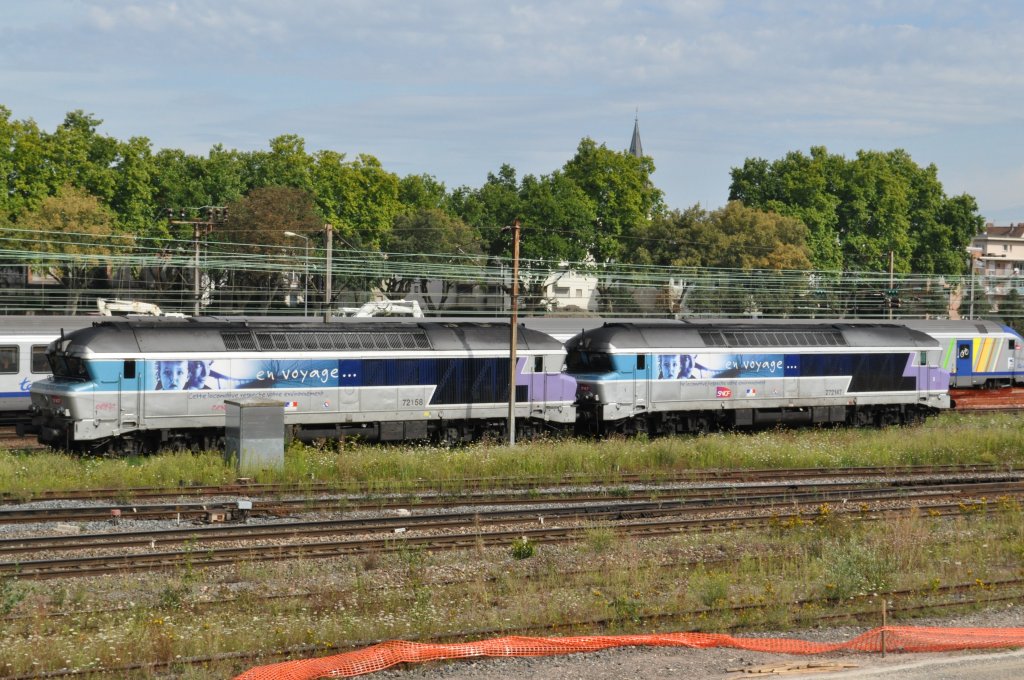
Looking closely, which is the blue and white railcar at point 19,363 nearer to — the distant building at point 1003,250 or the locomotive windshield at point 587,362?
the locomotive windshield at point 587,362

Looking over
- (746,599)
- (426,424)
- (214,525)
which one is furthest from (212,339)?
(746,599)

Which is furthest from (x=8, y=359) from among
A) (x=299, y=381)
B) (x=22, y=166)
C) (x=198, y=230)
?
(x=22, y=166)

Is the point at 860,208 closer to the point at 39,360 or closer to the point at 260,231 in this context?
the point at 260,231

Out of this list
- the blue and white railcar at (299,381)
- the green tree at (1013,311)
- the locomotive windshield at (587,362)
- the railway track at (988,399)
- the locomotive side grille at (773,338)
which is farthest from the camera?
the green tree at (1013,311)

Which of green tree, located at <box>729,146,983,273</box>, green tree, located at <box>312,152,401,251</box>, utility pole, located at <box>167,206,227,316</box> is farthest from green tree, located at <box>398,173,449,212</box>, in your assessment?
green tree, located at <box>729,146,983,273</box>

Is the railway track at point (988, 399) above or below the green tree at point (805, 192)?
below

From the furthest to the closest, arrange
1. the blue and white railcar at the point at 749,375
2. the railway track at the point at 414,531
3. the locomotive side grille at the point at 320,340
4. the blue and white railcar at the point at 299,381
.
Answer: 1. the blue and white railcar at the point at 749,375
2. the locomotive side grille at the point at 320,340
3. the blue and white railcar at the point at 299,381
4. the railway track at the point at 414,531

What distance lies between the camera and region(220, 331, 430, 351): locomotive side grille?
2788 centimetres

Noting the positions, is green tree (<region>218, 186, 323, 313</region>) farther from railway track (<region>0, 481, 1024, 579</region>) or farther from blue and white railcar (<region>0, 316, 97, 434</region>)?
railway track (<region>0, 481, 1024, 579</region>)

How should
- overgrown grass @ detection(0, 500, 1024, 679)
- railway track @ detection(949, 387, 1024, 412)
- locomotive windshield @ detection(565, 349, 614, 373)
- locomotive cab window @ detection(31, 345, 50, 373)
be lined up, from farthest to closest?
railway track @ detection(949, 387, 1024, 412)
locomotive windshield @ detection(565, 349, 614, 373)
locomotive cab window @ detection(31, 345, 50, 373)
overgrown grass @ detection(0, 500, 1024, 679)

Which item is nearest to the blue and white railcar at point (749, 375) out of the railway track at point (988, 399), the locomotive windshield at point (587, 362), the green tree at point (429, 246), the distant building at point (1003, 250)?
the locomotive windshield at point (587, 362)

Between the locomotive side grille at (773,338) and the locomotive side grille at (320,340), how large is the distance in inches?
396

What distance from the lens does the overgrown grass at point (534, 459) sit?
2355cm

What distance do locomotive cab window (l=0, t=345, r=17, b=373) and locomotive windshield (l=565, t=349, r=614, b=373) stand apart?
53.6 feet
